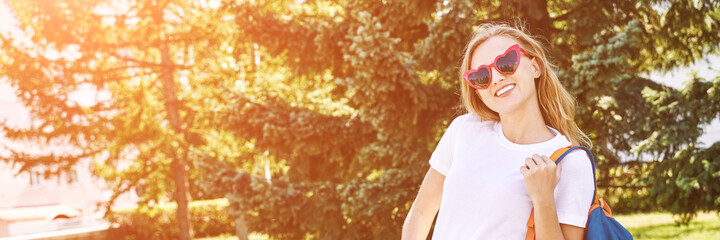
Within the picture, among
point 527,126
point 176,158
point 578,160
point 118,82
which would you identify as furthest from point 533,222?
point 118,82

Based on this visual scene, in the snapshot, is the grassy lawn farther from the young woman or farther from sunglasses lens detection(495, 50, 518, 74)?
sunglasses lens detection(495, 50, 518, 74)

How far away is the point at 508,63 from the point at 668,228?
12.8 meters

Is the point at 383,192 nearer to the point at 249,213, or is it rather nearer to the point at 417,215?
the point at 249,213

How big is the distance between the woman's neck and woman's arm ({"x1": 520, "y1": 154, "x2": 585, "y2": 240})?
0.21 m

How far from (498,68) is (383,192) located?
582 centimetres

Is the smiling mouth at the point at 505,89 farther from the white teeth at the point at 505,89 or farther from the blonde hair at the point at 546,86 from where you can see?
the blonde hair at the point at 546,86

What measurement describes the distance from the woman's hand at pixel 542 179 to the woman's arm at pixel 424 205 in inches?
18.0

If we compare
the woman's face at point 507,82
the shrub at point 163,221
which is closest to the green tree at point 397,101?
the woman's face at point 507,82

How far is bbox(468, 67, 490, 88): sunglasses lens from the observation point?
→ 77.1 inches

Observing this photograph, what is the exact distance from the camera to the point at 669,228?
13195 millimetres

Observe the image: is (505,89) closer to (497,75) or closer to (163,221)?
(497,75)

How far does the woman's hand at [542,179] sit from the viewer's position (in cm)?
172

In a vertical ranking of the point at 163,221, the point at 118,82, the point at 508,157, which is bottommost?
the point at 163,221

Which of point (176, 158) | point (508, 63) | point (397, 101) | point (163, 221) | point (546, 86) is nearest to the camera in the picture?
point (508, 63)
